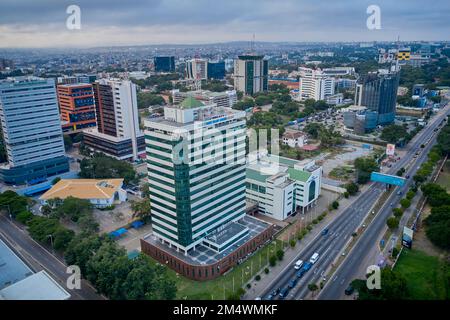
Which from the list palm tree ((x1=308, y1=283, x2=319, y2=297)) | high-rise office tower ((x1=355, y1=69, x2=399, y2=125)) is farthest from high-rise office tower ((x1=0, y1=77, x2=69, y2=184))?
high-rise office tower ((x1=355, y1=69, x2=399, y2=125))

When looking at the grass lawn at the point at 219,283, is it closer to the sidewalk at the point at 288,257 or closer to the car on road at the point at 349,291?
the sidewalk at the point at 288,257

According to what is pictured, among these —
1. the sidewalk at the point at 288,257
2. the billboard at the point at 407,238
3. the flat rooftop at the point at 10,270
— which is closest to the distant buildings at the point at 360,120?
the sidewalk at the point at 288,257

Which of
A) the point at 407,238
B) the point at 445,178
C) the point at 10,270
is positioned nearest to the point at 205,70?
the point at 445,178

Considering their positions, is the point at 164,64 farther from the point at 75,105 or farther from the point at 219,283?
the point at 219,283

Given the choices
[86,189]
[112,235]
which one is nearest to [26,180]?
[86,189]

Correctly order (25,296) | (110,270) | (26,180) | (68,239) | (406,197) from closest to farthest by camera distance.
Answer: (25,296) → (110,270) → (68,239) → (406,197) → (26,180)
